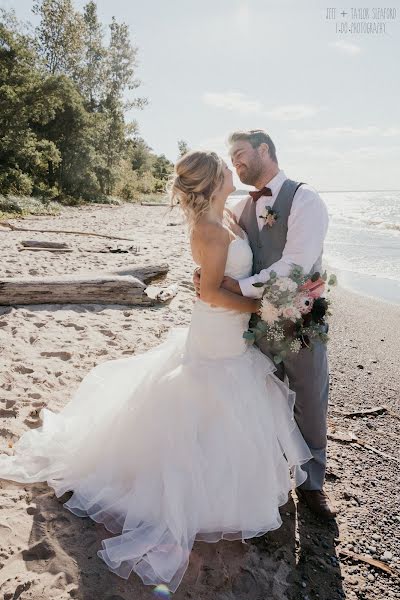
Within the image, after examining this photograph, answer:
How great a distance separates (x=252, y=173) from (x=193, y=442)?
77.2 inches

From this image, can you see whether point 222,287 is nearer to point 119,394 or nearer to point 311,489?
point 119,394

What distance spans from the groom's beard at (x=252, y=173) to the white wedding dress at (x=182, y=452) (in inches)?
21.7

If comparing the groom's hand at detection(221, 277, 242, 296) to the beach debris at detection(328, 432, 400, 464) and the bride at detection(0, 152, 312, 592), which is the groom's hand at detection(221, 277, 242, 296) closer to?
the bride at detection(0, 152, 312, 592)

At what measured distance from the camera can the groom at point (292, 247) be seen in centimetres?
304

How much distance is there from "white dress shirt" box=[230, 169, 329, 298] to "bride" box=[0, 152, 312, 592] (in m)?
0.17

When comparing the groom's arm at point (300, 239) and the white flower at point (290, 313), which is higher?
the groom's arm at point (300, 239)

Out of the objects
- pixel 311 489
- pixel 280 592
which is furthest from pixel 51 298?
pixel 280 592

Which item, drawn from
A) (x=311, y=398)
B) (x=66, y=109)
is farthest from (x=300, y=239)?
(x=66, y=109)

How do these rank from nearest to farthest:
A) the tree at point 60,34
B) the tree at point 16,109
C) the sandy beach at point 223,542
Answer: the sandy beach at point 223,542 < the tree at point 16,109 < the tree at point 60,34

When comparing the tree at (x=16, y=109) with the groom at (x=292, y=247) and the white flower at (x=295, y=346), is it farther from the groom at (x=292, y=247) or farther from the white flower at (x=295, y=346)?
the white flower at (x=295, y=346)

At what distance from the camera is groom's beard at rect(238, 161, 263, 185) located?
332cm

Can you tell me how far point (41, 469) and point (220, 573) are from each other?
147 cm

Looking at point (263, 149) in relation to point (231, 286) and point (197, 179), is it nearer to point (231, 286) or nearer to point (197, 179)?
point (197, 179)

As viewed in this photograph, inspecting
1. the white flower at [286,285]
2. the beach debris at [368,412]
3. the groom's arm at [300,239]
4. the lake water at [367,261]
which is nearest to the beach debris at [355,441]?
the beach debris at [368,412]
